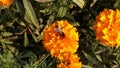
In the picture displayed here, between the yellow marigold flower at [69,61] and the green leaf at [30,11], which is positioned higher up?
the green leaf at [30,11]

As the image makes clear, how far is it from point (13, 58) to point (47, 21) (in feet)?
0.99

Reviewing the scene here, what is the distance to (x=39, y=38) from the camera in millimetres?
2373

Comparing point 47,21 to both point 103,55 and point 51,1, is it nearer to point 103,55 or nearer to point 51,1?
point 51,1

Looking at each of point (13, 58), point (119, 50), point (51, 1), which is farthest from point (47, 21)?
point (119, 50)

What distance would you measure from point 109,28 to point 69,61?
28 centimetres

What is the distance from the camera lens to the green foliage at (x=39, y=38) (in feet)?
7.20

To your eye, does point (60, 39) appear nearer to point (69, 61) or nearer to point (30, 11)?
point (69, 61)

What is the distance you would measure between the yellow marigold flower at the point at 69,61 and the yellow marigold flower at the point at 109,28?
0.61 feet

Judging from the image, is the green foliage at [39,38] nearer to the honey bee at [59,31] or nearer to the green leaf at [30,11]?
the green leaf at [30,11]

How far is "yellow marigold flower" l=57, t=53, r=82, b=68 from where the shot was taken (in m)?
2.05

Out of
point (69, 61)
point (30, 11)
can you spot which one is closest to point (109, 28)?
point (69, 61)

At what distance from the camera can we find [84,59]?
2.39 meters

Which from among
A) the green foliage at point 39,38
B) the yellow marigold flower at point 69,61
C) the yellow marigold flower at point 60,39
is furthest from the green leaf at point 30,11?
the yellow marigold flower at point 69,61

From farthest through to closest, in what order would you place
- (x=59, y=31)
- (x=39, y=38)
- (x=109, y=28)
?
(x=39, y=38), (x=109, y=28), (x=59, y=31)
